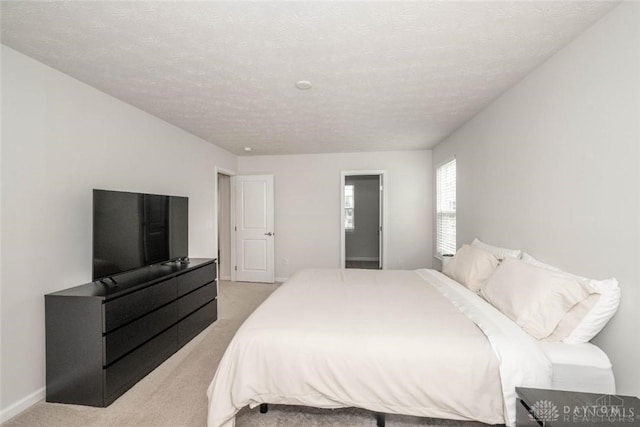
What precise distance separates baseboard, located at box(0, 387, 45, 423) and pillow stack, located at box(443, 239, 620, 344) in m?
3.31

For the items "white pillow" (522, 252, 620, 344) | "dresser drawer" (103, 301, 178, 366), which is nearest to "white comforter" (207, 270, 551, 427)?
"white pillow" (522, 252, 620, 344)

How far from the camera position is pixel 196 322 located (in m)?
2.97

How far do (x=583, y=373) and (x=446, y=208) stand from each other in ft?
10.1

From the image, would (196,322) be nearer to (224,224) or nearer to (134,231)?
(134,231)

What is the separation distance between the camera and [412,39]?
5.59 feet

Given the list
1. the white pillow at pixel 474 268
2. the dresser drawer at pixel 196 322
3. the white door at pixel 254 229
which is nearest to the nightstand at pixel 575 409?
the white pillow at pixel 474 268

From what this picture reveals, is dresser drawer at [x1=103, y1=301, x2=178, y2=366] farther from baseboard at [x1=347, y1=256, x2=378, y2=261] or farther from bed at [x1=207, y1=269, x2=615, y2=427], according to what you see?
baseboard at [x1=347, y1=256, x2=378, y2=261]

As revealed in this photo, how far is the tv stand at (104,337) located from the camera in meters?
1.90

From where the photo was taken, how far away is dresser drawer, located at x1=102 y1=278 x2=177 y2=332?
6.42 feet

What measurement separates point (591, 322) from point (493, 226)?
1393 millimetres

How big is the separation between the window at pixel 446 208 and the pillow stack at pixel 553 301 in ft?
6.81

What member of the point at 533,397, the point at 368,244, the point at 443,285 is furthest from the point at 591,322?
the point at 368,244

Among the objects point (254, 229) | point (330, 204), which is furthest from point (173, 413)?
point (330, 204)

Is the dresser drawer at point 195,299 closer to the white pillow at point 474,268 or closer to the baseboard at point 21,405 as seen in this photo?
the baseboard at point 21,405
